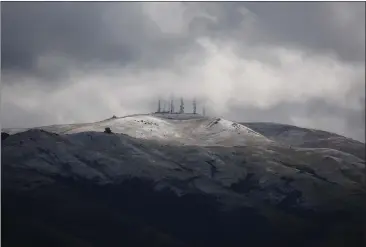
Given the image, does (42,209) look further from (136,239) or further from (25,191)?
(136,239)

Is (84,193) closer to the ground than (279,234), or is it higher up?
higher up

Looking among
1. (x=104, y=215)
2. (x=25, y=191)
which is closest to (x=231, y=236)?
(x=104, y=215)

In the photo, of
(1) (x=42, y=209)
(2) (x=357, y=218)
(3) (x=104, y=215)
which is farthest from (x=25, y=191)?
(2) (x=357, y=218)

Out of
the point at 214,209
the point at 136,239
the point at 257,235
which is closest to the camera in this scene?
the point at 136,239

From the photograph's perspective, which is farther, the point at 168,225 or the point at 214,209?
the point at 214,209

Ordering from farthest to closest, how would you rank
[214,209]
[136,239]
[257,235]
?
1. [214,209]
2. [257,235]
3. [136,239]

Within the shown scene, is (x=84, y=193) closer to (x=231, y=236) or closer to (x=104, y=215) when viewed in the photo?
(x=104, y=215)

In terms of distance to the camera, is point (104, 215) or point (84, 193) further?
point (84, 193)

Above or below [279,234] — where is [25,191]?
above
